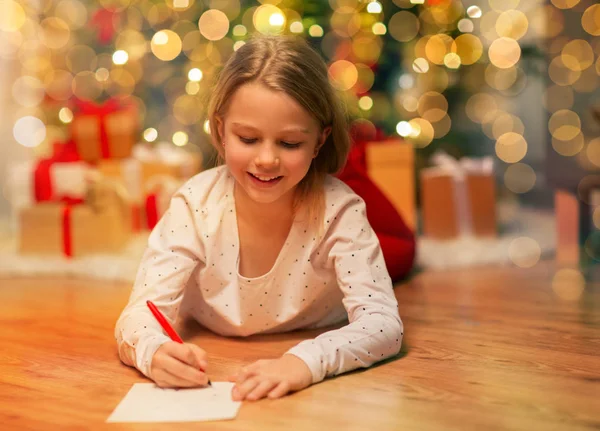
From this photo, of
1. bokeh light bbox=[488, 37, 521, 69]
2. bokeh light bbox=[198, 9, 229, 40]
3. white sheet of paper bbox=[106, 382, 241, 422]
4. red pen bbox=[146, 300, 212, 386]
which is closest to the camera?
white sheet of paper bbox=[106, 382, 241, 422]

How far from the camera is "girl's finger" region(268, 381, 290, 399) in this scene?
3.49 ft

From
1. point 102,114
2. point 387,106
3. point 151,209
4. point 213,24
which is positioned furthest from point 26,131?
point 387,106

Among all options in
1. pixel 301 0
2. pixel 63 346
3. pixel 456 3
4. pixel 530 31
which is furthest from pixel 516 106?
pixel 63 346

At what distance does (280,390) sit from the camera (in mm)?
1063

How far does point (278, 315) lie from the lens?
1.37 m

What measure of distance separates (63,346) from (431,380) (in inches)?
25.8

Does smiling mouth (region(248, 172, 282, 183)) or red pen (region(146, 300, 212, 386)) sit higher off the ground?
smiling mouth (region(248, 172, 282, 183))

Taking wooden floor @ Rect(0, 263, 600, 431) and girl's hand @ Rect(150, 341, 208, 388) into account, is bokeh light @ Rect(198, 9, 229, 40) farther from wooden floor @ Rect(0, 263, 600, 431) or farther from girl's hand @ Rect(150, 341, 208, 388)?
girl's hand @ Rect(150, 341, 208, 388)

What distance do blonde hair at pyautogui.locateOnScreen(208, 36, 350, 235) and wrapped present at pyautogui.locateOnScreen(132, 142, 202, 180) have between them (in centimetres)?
107

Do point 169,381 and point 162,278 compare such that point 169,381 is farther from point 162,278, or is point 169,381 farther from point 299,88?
point 299,88

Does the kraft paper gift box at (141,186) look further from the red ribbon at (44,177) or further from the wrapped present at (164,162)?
the red ribbon at (44,177)

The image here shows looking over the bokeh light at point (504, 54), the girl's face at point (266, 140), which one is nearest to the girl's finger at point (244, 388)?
the girl's face at point (266, 140)

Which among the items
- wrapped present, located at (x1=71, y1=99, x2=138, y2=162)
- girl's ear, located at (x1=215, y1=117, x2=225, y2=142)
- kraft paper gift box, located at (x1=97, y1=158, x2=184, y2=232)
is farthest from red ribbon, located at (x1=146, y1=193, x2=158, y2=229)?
girl's ear, located at (x1=215, y1=117, x2=225, y2=142)

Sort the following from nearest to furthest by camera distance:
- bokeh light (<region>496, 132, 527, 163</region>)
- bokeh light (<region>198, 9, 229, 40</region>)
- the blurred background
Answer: the blurred background
bokeh light (<region>198, 9, 229, 40</region>)
bokeh light (<region>496, 132, 527, 163</region>)
